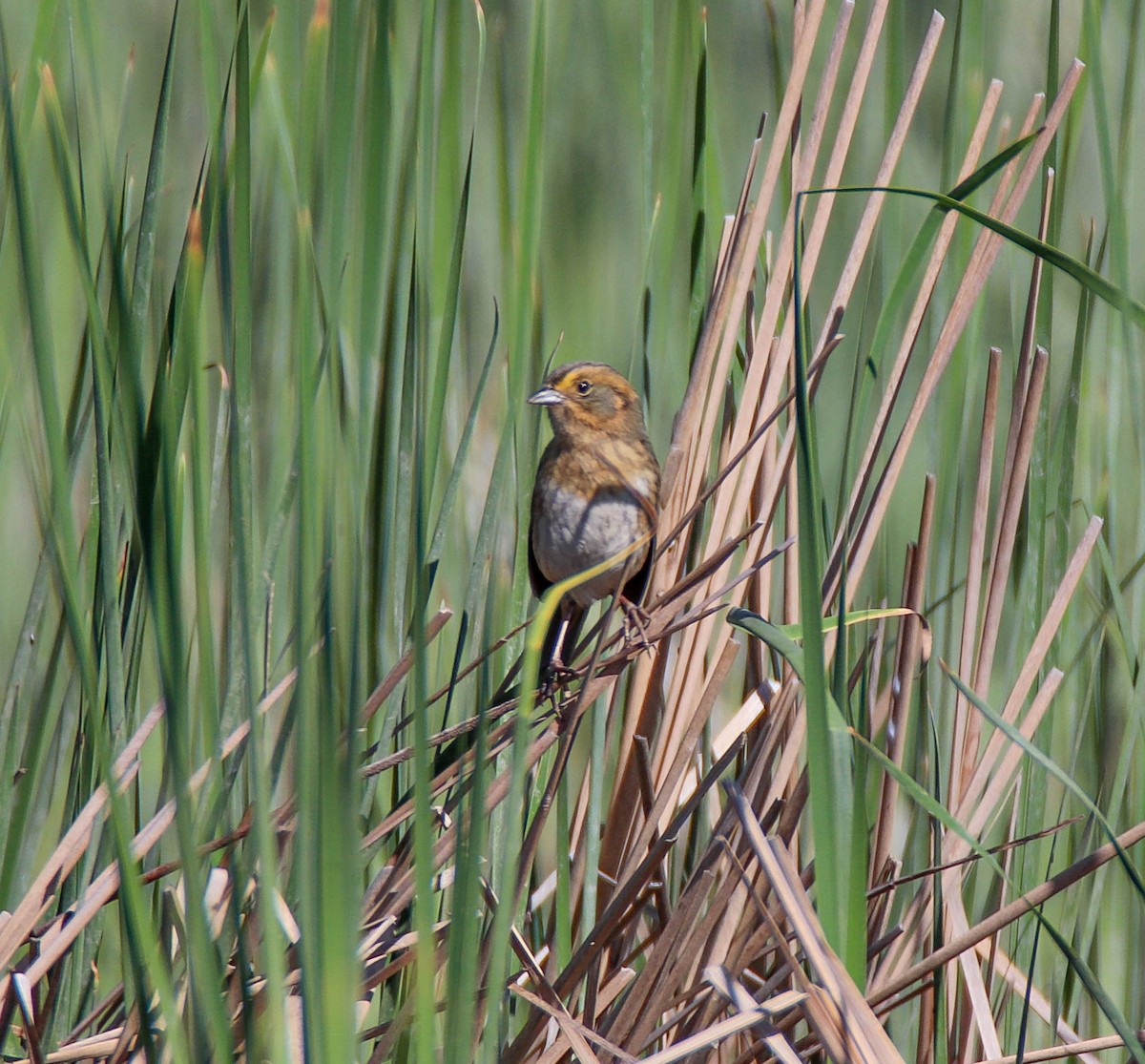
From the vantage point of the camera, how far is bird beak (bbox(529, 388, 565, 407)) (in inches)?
89.6

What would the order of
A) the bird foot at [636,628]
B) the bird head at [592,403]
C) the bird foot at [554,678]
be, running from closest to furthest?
the bird foot at [636,628], the bird foot at [554,678], the bird head at [592,403]

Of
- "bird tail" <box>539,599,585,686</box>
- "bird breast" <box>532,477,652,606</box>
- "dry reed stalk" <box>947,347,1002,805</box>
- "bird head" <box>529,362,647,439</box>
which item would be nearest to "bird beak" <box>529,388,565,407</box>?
"bird head" <box>529,362,647,439</box>

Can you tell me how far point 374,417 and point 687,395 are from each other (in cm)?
49

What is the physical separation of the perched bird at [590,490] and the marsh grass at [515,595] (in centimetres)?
14

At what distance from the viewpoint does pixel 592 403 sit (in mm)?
2662

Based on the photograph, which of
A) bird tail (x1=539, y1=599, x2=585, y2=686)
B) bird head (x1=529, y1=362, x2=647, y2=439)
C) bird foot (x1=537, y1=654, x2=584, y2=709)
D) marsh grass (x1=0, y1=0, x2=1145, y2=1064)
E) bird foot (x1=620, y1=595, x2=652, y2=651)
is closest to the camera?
marsh grass (x1=0, y1=0, x2=1145, y2=1064)

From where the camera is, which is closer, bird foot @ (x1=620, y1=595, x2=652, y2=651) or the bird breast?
bird foot @ (x1=620, y1=595, x2=652, y2=651)

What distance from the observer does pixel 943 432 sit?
191 cm

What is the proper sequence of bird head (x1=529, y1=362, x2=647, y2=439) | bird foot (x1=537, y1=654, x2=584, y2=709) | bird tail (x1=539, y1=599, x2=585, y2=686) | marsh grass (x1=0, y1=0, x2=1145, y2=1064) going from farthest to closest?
1. bird head (x1=529, y1=362, x2=647, y2=439)
2. bird tail (x1=539, y1=599, x2=585, y2=686)
3. bird foot (x1=537, y1=654, x2=584, y2=709)
4. marsh grass (x1=0, y1=0, x2=1145, y2=1064)

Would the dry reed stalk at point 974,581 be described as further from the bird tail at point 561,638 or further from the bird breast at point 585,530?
the bird breast at point 585,530

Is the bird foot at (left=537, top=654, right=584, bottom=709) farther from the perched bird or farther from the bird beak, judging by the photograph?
the bird beak

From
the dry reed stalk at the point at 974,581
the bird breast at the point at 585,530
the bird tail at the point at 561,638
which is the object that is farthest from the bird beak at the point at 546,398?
the dry reed stalk at the point at 974,581

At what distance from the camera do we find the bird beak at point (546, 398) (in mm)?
2277

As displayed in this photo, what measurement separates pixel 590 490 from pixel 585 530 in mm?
104
